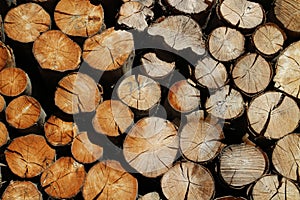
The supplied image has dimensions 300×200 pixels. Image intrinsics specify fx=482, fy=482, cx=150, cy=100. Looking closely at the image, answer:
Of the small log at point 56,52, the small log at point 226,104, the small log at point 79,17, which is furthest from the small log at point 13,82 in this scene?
the small log at point 226,104

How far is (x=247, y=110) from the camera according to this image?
309 cm

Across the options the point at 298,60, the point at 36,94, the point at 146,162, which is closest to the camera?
the point at 146,162

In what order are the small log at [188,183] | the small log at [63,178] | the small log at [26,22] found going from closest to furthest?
the small log at [188,183]
the small log at [63,178]
the small log at [26,22]

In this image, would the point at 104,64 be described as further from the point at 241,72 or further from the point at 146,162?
the point at 241,72

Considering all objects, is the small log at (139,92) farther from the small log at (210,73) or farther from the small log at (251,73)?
the small log at (251,73)

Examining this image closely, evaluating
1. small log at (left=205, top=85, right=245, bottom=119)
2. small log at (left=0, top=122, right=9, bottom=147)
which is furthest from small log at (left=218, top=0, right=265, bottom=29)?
small log at (left=0, top=122, right=9, bottom=147)

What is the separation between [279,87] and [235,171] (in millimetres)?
634

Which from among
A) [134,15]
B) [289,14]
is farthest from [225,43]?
[134,15]

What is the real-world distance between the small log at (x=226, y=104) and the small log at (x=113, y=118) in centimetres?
52

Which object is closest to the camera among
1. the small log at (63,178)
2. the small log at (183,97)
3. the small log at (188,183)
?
the small log at (188,183)

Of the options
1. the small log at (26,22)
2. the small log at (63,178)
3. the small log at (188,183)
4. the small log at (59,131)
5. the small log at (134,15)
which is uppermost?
the small log at (134,15)

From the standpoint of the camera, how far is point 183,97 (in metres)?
3.15

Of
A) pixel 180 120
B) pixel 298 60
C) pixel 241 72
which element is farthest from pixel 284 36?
pixel 180 120

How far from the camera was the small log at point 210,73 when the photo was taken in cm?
314
